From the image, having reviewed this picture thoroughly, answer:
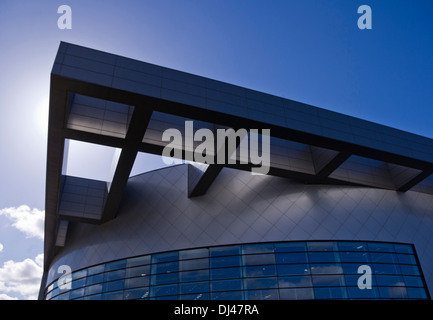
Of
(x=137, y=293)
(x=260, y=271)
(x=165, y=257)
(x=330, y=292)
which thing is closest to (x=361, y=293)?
(x=330, y=292)

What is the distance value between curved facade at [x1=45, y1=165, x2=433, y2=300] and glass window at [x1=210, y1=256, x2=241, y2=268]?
2.1 inches

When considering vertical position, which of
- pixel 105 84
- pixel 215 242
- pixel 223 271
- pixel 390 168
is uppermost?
pixel 390 168

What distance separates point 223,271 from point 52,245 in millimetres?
14463

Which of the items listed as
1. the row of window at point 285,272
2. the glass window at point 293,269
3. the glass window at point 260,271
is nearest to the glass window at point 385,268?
the row of window at point 285,272

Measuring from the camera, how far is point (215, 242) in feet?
63.4

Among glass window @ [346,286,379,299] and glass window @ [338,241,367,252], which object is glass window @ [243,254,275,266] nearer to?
glass window @ [338,241,367,252]

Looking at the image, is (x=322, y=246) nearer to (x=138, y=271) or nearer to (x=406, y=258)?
(x=406, y=258)

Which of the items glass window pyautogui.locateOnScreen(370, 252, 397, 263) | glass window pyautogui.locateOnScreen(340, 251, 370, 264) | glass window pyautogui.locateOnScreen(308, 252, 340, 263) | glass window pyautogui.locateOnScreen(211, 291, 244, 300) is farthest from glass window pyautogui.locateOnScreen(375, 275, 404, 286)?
glass window pyautogui.locateOnScreen(211, 291, 244, 300)

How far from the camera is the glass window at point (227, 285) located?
18172 millimetres

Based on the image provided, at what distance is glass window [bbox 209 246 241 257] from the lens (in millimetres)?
18875
